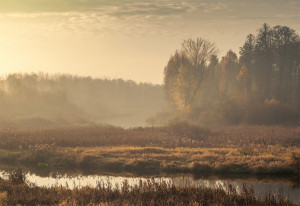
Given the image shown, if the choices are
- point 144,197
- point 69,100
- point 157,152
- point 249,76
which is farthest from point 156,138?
point 69,100

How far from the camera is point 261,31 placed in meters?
59.2

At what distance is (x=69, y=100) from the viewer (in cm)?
10488

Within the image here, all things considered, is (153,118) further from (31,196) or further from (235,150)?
(31,196)

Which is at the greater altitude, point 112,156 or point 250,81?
point 250,81

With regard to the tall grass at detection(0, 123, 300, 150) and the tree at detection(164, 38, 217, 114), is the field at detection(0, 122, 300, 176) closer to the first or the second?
the tall grass at detection(0, 123, 300, 150)

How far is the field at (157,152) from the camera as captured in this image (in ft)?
78.0

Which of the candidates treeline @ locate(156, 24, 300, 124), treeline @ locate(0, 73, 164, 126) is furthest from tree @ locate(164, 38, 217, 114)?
treeline @ locate(0, 73, 164, 126)

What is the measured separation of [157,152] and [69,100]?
3190 inches

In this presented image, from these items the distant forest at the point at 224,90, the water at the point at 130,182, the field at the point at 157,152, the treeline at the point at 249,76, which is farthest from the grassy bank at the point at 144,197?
the treeline at the point at 249,76

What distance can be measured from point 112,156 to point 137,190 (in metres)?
12.4

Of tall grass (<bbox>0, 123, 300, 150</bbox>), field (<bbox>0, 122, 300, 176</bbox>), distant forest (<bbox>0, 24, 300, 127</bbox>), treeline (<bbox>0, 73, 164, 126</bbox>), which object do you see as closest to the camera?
field (<bbox>0, 122, 300, 176</bbox>)

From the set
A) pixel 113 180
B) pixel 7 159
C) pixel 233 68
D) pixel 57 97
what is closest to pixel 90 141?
pixel 7 159

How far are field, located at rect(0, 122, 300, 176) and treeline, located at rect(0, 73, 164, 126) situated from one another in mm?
22737

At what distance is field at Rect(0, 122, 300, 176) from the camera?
2378 cm
